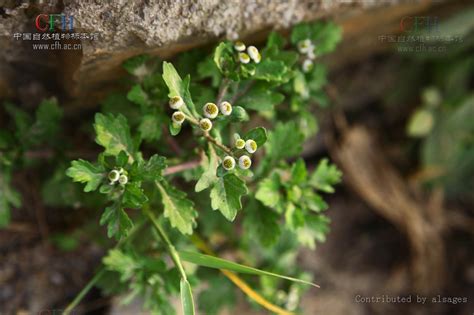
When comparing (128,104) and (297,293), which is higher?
(128,104)

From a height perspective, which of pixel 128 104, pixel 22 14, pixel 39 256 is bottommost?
pixel 39 256

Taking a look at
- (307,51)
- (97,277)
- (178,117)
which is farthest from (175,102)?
(97,277)

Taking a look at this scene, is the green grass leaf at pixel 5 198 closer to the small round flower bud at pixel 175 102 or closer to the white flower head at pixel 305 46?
the small round flower bud at pixel 175 102

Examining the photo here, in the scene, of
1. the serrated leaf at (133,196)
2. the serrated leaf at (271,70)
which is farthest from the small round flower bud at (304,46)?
the serrated leaf at (133,196)

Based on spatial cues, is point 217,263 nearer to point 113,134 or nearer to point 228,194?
point 228,194

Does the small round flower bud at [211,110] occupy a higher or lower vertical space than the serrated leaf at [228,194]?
higher

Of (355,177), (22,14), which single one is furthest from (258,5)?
(355,177)

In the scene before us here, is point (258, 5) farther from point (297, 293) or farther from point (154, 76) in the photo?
point (297, 293)
